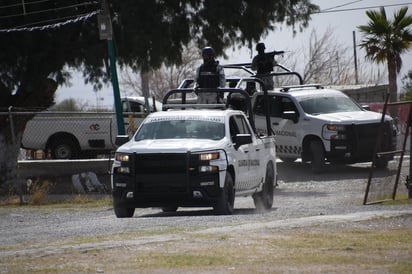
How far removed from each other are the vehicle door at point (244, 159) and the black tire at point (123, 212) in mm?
1754

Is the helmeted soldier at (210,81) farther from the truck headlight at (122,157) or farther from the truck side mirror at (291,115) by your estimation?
the truck side mirror at (291,115)

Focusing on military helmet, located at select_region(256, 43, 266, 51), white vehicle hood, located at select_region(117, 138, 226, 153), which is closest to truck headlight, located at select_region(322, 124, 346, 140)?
military helmet, located at select_region(256, 43, 266, 51)

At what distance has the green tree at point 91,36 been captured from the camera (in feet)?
77.0

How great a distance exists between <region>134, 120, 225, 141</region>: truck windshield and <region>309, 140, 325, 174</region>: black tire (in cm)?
791

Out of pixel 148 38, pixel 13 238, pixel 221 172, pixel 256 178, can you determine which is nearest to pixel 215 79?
pixel 256 178

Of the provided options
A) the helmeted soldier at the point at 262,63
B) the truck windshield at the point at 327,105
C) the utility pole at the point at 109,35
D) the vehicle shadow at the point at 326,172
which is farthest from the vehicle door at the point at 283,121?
the utility pole at the point at 109,35

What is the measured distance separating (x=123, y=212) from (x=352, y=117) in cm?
925

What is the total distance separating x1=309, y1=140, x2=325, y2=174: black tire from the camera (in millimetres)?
23844

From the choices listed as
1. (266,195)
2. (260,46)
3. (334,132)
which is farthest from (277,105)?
(266,195)

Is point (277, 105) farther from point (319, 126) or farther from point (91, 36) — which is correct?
point (91, 36)

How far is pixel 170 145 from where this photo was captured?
15.4 m

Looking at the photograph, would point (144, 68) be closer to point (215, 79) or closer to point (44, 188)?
point (44, 188)

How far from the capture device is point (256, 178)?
17375 millimetres

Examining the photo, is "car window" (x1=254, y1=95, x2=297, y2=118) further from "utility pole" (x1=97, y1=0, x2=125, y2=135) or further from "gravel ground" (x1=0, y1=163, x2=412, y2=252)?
"utility pole" (x1=97, y1=0, x2=125, y2=135)
